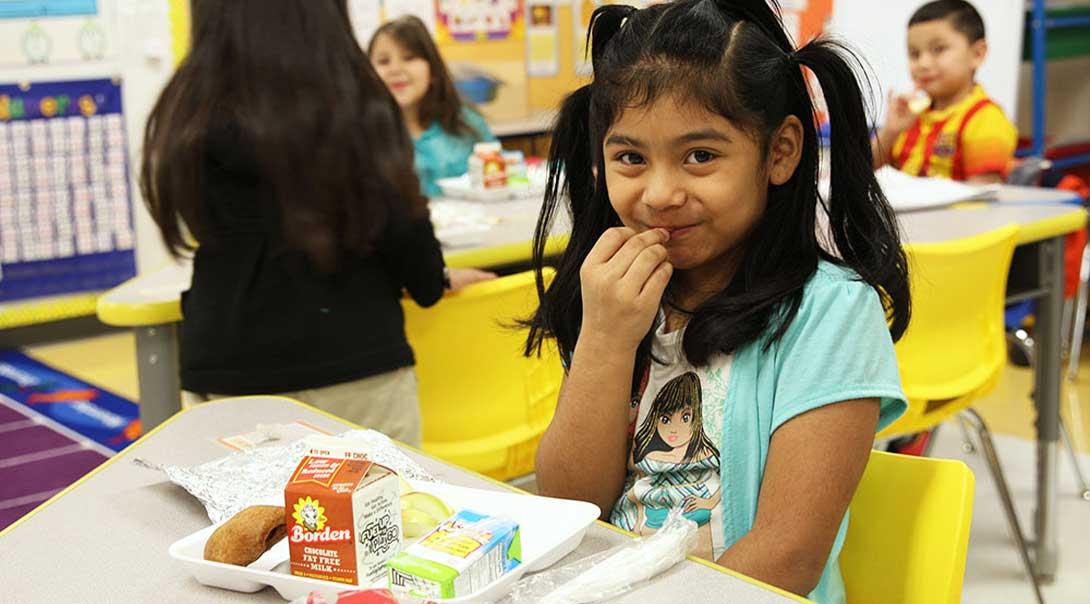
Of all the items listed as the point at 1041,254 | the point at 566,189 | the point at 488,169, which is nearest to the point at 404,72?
the point at 488,169

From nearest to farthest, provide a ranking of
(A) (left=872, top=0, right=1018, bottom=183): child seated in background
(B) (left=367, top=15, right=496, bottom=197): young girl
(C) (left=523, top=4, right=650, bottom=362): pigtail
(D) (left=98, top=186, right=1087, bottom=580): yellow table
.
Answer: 1. (C) (left=523, top=4, right=650, bottom=362): pigtail
2. (D) (left=98, top=186, right=1087, bottom=580): yellow table
3. (A) (left=872, top=0, right=1018, bottom=183): child seated in background
4. (B) (left=367, top=15, right=496, bottom=197): young girl

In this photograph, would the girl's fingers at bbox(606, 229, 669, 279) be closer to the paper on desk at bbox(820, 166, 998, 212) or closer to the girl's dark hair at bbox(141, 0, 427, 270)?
the girl's dark hair at bbox(141, 0, 427, 270)

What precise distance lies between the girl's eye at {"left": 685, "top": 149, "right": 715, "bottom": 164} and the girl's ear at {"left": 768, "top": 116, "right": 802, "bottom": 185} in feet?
0.30

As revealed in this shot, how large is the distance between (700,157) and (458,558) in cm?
50

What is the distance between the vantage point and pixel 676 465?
4.26ft

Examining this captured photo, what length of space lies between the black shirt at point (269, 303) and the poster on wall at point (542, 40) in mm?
3909

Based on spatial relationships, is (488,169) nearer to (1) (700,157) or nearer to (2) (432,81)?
(2) (432,81)

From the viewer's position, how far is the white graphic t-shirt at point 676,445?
1.28 metres

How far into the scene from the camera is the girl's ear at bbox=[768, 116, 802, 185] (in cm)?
129

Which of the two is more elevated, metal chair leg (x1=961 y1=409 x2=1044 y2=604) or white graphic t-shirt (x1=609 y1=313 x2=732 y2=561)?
white graphic t-shirt (x1=609 y1=313 x2=732 y2=561)

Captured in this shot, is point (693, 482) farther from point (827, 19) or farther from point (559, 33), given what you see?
point (559, 33)

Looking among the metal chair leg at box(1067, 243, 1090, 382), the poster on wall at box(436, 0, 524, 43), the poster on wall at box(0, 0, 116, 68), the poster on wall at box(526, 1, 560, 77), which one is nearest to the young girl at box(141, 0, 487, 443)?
the metal chair leg at box(1067, 243, 1090, 382)

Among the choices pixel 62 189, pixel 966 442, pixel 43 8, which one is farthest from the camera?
pixel 62 189

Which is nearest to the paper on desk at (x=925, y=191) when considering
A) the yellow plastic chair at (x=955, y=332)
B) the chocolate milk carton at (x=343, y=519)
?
the yellow plastic chair at (x=955, y=332)
